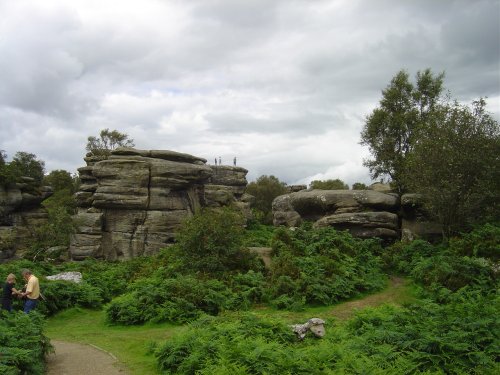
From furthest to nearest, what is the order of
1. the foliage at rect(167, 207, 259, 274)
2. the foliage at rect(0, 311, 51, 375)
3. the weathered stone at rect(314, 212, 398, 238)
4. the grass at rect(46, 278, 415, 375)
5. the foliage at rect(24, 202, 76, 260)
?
the foliage at rect(24, 202, 76, 260) < the weathered stone at rect(314, 212, 398, 238) < the foliage at rect(167, 207, 259, 274) < the grass at rect(46, 278, 415, 375) < the foliage at rect(0, 311, 51, 375)

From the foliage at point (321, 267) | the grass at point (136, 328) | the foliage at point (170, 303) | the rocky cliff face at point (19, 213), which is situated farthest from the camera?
the rocky cliff face at point (19, 213)

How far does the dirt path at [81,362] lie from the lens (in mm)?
12695

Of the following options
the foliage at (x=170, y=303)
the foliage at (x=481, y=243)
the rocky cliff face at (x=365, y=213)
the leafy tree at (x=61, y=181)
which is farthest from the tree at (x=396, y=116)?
the leafy tree at (x=61, y=181)

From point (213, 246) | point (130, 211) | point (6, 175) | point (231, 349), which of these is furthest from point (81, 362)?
point (6, 175)

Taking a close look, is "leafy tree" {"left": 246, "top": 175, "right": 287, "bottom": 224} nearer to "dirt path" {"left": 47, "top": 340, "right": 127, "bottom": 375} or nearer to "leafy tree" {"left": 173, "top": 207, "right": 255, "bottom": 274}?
"leafy tree" {"left": 173, "top": 207, "right": 255, "bottom": 274}

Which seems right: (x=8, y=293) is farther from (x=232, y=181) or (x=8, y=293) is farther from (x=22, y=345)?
(x=232, y=181)

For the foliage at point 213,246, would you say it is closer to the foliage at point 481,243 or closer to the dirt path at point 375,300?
the dirt path at point 375,300

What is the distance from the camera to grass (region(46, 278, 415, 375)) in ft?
47.1

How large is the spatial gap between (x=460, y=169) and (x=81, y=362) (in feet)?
76.1

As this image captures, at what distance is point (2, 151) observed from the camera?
54031mm

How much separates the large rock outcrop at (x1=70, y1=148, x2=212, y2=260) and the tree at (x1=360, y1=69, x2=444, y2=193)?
49.3ft

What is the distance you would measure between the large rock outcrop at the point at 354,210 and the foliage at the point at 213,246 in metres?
8.72

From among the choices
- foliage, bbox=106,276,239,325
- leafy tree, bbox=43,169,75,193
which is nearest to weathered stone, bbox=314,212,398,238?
foliage, bbox=106,276,239,325

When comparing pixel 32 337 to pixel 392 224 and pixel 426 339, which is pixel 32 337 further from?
pixel 392 224
